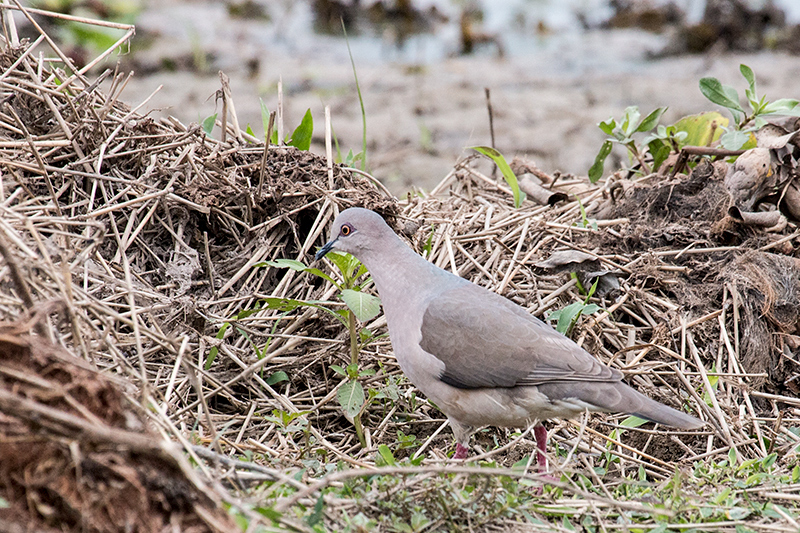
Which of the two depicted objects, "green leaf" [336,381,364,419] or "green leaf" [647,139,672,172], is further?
"green leaf" [647,139,672,172]

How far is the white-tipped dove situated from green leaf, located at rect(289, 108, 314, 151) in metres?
1.43

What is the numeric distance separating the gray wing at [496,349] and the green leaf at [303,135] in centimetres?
158

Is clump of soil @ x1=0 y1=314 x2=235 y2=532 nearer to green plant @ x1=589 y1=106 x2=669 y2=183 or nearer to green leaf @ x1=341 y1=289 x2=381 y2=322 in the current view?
green leaf @ x1=341 y1=289 x2=381 y2=322

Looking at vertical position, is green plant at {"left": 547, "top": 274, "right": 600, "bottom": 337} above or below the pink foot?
above

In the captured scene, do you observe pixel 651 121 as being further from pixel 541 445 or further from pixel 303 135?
pixel 541 445

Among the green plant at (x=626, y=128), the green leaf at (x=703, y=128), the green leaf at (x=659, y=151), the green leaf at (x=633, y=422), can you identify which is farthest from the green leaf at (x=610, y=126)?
the green leaf at (x=633, y=422)

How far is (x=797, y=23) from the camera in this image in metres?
12.8

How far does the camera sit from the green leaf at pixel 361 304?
3.34 m

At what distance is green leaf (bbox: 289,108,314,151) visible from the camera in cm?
460

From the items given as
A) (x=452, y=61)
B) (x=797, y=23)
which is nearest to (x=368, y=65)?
(x=452, y=61)

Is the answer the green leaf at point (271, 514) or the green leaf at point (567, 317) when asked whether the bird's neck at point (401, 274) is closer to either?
the green leaf at point (567, 317)

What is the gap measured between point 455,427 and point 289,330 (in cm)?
102

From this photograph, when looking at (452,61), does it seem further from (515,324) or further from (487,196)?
(515,324)

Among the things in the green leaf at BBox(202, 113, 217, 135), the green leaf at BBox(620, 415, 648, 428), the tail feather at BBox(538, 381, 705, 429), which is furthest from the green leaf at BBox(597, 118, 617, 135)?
the green leaf at BBox(202, 113, 217, 135)
